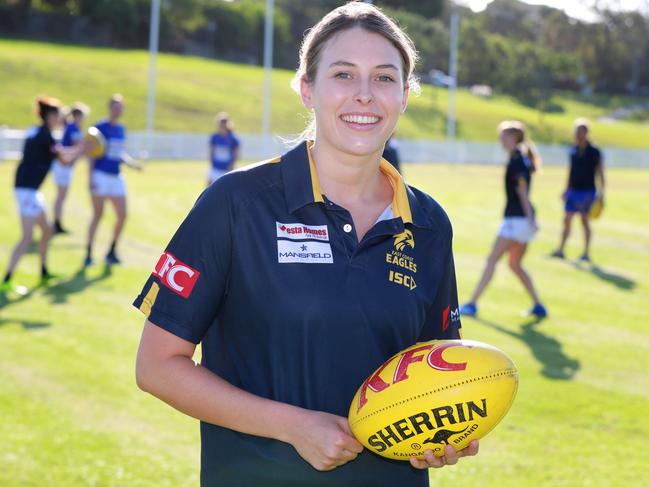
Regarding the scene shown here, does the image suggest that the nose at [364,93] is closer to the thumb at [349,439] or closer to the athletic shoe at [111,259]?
the thumb at [349,439]

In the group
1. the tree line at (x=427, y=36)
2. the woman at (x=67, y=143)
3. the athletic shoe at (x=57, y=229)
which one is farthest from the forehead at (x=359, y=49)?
the tree line at (x=427, y=36)

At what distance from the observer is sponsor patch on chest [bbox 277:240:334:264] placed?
287 centimetres

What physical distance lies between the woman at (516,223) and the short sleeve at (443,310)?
838cm

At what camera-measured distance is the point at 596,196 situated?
680 inches

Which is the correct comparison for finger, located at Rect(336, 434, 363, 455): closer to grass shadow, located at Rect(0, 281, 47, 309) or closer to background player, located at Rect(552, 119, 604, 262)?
grass shadow, located at Rect(0, 281, 47, 309)

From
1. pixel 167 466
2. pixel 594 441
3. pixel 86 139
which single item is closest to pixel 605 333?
pixel 594 441

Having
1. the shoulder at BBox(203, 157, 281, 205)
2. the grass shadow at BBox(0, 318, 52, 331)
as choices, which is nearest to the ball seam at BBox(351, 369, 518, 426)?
the shoulder at BBox(203, 157, 281, 205)

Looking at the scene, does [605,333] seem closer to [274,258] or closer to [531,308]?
[531,308]

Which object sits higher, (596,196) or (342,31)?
(342,31)

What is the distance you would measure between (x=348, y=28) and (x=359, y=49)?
0.29 ft

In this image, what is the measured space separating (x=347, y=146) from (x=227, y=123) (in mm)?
17086

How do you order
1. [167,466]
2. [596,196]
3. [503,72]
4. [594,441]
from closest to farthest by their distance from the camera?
[167,466] → [594,441] → [596,196] → [503,72]

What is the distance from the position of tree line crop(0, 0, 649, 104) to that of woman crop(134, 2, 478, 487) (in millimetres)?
69072

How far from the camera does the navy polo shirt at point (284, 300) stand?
283cm
